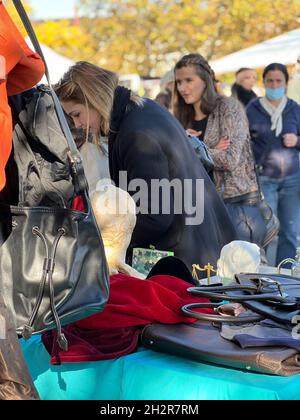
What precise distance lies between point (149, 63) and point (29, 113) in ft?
75.9

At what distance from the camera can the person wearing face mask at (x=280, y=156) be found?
6832 mm

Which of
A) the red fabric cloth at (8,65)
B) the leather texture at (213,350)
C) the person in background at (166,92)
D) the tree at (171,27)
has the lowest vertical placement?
the leather texture at (213,350)

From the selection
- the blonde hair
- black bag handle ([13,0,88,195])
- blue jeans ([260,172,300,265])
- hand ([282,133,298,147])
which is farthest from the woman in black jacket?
hand ([282,133,298,147])

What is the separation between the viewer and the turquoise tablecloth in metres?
2.24

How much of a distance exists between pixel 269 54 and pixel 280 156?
4200 mm

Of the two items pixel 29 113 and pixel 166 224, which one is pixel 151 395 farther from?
pixel 166 224

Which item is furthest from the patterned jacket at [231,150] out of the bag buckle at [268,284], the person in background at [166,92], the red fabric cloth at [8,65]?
the red fabric cloth at [8,65]

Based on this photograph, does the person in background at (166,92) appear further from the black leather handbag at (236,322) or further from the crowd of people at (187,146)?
the black leather handbag at (236,322)

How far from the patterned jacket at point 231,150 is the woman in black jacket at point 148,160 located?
1615mm

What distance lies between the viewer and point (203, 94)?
214 inches

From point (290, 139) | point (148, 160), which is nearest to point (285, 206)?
point (290, 139)

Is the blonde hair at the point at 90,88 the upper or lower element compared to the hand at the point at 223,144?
upper

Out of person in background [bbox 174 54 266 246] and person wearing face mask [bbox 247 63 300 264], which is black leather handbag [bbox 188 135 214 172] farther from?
person wearing face mask [bbox 247 63 300 264]

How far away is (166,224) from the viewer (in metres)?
3.72
